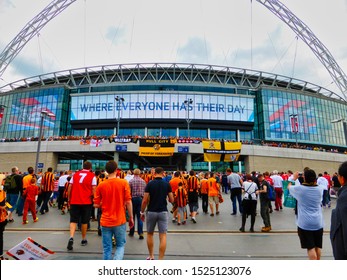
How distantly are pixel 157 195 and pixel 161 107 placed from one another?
49.7m

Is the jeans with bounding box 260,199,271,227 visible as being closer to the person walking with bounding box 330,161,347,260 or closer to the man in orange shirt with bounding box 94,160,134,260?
the man in orange shirt with bounding box 94,160,134,260

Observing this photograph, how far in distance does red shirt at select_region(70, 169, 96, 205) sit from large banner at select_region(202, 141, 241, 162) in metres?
23.8

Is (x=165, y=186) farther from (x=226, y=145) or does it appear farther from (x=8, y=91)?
(x=8, y=91)

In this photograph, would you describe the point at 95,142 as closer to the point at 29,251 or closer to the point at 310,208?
the point at 29,251

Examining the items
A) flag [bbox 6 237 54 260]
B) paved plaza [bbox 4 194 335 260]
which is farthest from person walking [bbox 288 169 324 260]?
flag [bbox 6 237 54 260]

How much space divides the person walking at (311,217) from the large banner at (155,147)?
26.8m

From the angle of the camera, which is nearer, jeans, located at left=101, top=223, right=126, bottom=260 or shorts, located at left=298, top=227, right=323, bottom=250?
jeans, located at left=101, top=223, right=126, bottom=260

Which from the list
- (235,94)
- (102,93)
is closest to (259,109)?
(235,94)

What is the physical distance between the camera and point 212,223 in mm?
8648

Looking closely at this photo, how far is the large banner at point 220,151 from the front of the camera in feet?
95.4

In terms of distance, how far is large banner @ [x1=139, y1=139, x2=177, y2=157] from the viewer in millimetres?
30578

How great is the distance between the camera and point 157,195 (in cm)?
484

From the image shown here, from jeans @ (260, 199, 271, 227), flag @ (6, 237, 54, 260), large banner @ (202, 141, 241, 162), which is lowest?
jeans @ (260, 199, 271, 227)

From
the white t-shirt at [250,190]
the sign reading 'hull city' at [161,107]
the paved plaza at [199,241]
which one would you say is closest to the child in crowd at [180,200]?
the paved plaza at [199,241]
